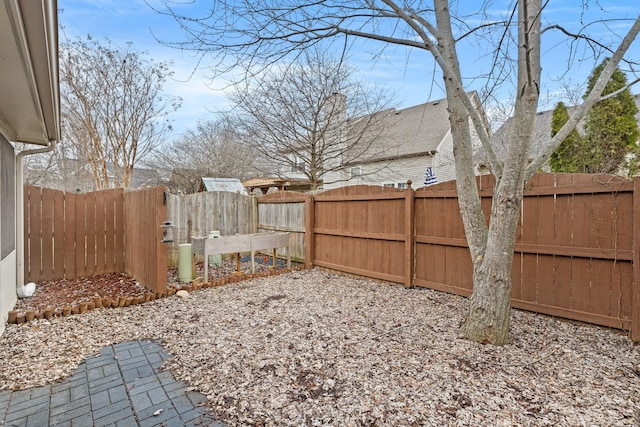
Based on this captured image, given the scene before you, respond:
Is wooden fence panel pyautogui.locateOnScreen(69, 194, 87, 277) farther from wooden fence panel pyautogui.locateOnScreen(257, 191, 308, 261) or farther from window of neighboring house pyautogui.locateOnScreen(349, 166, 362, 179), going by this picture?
window of neighboring house pyautogui.locateOnScreen(349, 166, 362, 179)

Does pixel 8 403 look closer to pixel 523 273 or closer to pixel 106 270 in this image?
pixel 106 270

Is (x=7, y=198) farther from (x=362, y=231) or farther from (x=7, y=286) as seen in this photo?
(x=362, y=231)

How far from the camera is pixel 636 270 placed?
3004mm

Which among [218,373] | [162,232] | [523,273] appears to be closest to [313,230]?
[162,232]

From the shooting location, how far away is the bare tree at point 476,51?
112 inches

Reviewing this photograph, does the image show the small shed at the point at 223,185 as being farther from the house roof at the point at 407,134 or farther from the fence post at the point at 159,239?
the fence post at the point at 159,239

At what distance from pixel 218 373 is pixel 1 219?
9.88ft

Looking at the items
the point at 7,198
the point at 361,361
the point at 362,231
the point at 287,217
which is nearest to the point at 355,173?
the point at 287,217

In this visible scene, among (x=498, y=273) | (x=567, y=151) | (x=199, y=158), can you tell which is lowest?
(x=498, y=273)

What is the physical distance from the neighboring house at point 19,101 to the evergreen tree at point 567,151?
1047 cm

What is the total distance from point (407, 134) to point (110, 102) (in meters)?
10.3

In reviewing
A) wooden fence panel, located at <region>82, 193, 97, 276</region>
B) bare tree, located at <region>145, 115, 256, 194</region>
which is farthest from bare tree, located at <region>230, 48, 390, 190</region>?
bare tree, located at <region>145, 115, 256, 194</region>

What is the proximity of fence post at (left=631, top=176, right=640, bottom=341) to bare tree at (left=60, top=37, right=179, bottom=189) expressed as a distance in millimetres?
10282

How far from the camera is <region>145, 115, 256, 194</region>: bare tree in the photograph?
1633 centimetres
